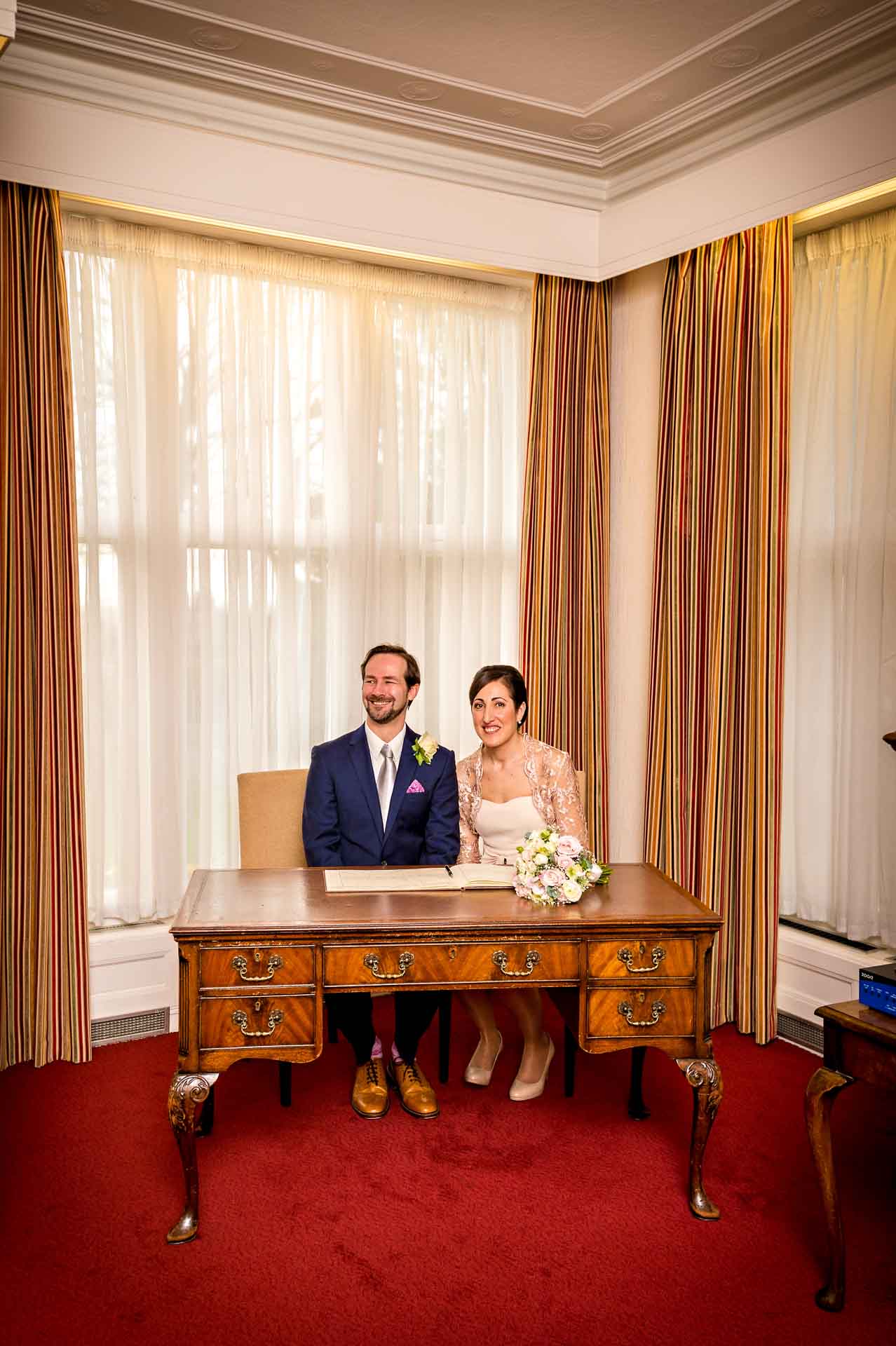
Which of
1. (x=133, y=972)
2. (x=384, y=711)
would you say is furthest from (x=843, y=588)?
(x=133, y=972)

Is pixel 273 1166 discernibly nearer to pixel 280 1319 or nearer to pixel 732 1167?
pixel 280 1319

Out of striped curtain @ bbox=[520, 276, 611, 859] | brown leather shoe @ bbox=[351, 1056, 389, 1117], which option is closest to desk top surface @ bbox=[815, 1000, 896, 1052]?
brown leather shoe @ bbox=[351, 1056, 389, 1117]

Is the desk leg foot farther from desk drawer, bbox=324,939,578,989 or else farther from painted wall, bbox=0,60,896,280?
painted wall, bbox=0,60,896,280

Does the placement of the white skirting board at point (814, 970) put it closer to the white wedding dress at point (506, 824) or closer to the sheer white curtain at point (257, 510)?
the white wedding dress at point (506, 824)

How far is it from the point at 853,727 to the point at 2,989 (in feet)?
11.1

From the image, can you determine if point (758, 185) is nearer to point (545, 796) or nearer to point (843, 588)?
point (843, 588)

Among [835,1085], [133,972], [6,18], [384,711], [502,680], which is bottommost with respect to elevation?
[133,972]

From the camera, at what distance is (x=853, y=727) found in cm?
425

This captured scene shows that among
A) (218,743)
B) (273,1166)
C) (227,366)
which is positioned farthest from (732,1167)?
(227,366)

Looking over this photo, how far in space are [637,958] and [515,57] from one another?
313cm

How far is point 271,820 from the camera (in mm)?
4066

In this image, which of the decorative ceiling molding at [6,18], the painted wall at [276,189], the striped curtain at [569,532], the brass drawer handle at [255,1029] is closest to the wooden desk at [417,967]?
the brass drawer handle at [255,1029]

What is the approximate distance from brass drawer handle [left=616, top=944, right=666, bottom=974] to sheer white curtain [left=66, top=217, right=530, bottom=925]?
2.15 metres

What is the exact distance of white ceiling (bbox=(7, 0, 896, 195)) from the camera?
355 cm
